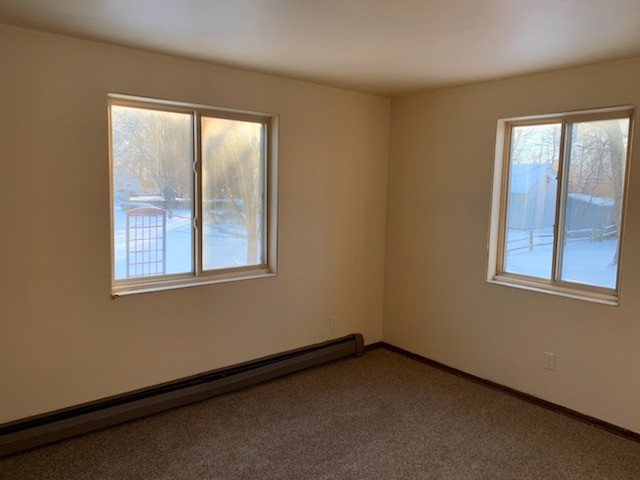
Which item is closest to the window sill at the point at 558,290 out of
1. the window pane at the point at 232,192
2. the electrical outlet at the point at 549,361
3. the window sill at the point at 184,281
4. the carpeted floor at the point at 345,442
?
the electrical outlet at the point at 549,361

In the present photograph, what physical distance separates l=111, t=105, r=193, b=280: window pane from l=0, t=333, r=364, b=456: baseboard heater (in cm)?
81

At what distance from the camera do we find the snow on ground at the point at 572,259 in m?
3.05

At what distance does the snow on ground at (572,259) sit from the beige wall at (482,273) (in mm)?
182

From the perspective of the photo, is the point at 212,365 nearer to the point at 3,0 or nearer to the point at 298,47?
the point at 298,47

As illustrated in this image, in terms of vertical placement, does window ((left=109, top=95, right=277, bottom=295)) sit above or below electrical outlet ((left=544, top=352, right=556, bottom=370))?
above

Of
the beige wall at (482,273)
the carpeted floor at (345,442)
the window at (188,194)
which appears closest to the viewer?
the carpeted floor at (345,442)

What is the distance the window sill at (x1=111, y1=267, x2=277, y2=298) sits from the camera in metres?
3.02

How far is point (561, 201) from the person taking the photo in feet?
10.6

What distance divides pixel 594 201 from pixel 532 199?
42 centimetres

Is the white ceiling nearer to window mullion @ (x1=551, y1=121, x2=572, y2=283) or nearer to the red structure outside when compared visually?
window mullion @ (x1=551, y1=121, x2=572, y2=283)

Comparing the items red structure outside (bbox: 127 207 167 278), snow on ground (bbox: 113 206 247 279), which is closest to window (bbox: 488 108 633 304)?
snow on ground (bbox: 113 206 247 279)

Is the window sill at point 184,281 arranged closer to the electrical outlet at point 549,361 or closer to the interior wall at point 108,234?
the interior wall at point 108,234

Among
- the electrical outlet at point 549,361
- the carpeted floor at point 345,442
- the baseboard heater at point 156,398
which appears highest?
the electrical outlet at point 549,361

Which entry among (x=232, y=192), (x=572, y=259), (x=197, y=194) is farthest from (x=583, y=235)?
(x=197, y=194)
